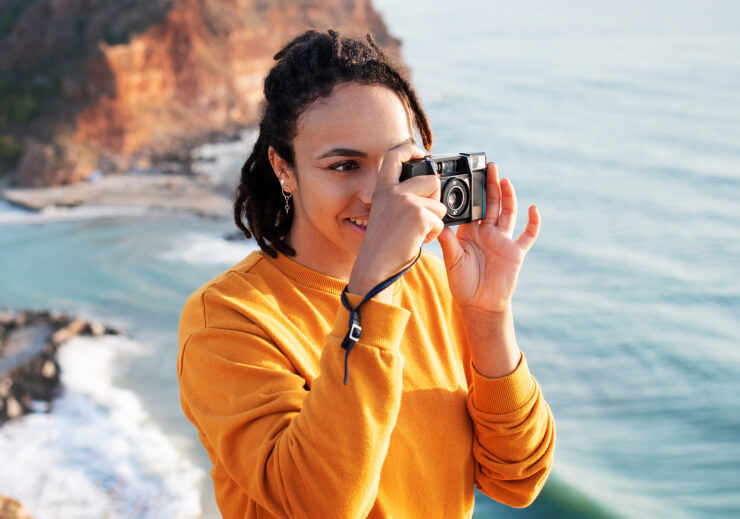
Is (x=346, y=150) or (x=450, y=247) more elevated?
(x=346, y=150)

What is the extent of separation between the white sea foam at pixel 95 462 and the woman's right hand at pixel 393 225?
14.1ft

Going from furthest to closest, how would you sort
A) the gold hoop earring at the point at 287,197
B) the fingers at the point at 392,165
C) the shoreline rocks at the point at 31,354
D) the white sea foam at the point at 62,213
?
the white sea foam at the point at 62,213
the shoreline rocks at the point at 31,354
the gold hoop earring at the point at 287,197
the fingers at the point at 392,165

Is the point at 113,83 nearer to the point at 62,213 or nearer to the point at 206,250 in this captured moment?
the point at 62,213

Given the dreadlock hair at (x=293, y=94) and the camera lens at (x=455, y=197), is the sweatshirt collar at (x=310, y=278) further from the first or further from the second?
the camera lens at (x=455, y=197)

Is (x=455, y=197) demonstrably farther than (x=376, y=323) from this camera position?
Yes

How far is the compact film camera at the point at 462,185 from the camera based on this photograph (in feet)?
4.24

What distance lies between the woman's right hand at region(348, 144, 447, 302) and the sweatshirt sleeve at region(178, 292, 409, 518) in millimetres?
54

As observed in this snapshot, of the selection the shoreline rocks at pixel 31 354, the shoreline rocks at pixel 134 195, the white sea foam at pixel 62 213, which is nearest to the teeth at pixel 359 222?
the shoreline rocks at pixel 31 354

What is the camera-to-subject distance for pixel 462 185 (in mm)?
1330

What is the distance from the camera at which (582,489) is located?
18.5 ft

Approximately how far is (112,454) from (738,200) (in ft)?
35.0

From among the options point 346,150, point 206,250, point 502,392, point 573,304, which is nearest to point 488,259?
point 502,392

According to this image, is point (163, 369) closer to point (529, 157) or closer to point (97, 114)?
point (529, 157)

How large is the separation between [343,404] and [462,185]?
0.51m
